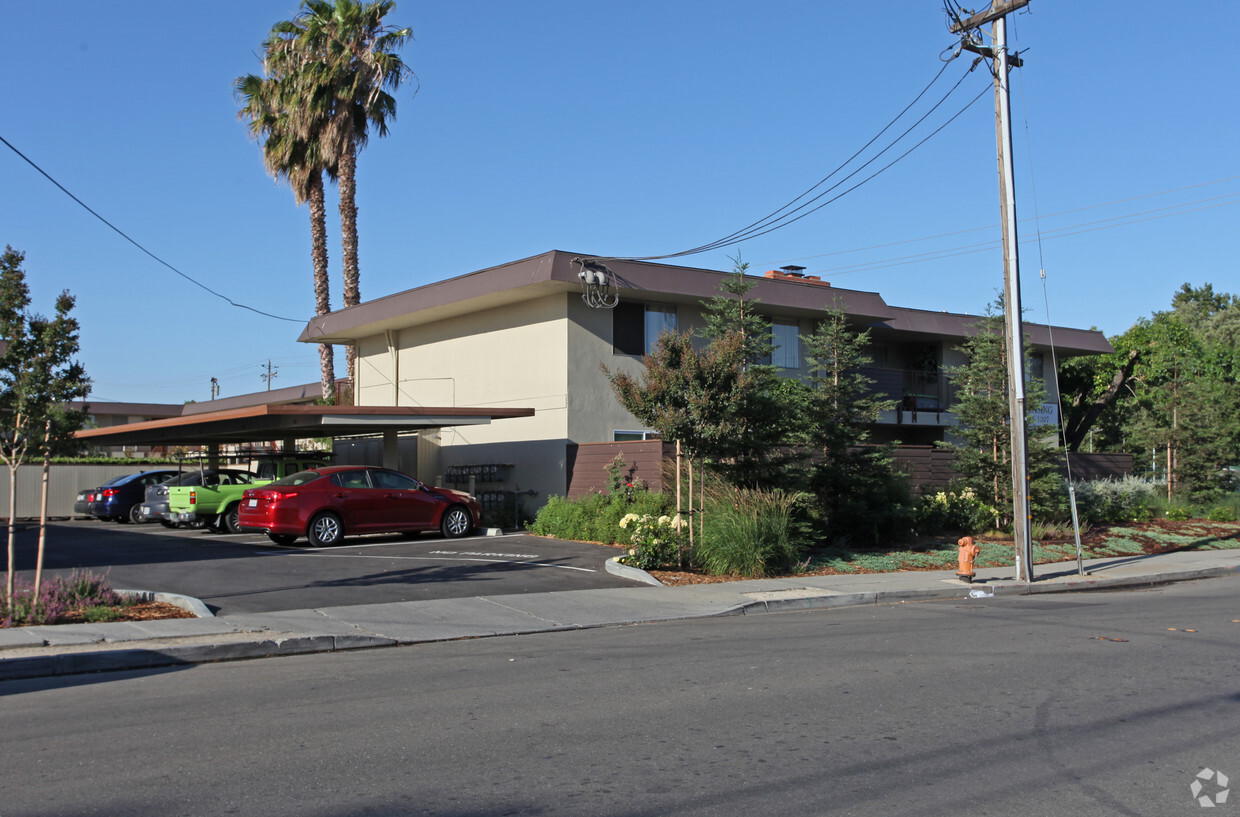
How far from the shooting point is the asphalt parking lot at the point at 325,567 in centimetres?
1291

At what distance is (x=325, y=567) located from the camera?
50.3 ft

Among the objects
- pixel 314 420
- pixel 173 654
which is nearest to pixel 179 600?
pixel 173 654

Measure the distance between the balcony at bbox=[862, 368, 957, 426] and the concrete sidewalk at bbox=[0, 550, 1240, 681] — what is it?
11.7 meters

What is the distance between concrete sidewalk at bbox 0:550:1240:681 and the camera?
913cm

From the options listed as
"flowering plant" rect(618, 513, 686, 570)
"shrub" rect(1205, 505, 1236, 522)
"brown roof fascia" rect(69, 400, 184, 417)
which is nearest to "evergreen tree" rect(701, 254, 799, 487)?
"flowering plant" rect(618, 513, 686, 570)

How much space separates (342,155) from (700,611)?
21914 millimetres

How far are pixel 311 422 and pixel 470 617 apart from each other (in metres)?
10.1

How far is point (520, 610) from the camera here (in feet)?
40.3

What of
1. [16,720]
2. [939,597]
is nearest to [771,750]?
[16,720]

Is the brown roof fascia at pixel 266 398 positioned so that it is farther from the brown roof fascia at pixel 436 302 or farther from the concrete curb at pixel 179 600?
the concrete curb at pixel 179 600

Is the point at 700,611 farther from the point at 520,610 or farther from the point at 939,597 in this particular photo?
the point at 939,597

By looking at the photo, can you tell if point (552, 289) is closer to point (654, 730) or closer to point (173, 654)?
point (173, 654)

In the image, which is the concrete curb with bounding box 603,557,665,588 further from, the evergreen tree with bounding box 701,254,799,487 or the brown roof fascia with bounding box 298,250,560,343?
the brown roof fascia with bounding box 298,250,560,343

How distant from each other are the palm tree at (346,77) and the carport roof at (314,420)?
6614 millimetres
